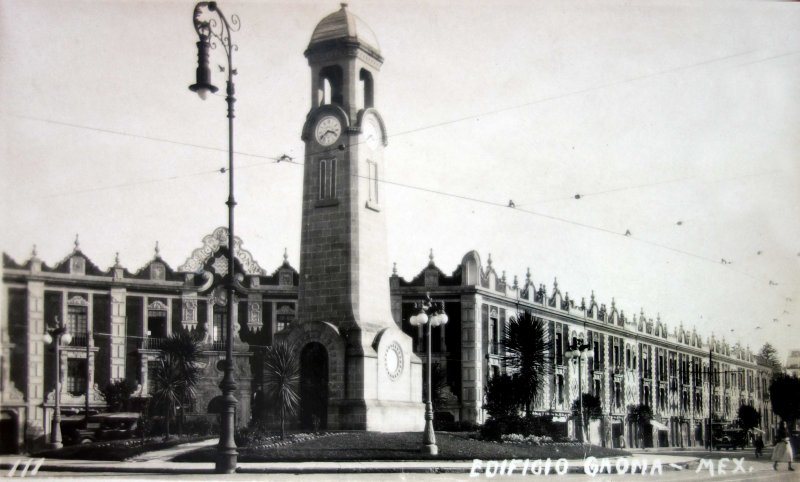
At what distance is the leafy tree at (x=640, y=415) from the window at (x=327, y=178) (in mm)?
26337

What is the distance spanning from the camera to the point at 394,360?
28906mm

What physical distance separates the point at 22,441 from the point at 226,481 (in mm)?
9462

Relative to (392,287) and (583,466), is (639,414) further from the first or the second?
(583,466)

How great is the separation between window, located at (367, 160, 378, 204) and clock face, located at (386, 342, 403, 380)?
14.4ft

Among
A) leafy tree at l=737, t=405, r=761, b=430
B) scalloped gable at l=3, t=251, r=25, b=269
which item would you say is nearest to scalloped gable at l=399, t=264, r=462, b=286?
leafy tree at l=737, t=405, r=761, b=430

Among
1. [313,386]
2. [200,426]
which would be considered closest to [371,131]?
[313,386]

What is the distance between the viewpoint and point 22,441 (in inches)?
1008

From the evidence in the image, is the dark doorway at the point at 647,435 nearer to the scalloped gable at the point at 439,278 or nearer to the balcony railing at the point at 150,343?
the scalloped gable at the point at 439,278

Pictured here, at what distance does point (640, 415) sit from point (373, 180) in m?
25.9

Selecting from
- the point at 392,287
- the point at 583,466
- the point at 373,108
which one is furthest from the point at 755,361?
the point at 392,287

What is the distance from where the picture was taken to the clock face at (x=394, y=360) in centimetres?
2864

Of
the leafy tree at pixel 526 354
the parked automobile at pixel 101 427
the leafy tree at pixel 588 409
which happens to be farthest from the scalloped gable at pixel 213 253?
the leafy tree at pixel 588 409

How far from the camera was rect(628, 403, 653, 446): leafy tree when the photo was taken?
160ft

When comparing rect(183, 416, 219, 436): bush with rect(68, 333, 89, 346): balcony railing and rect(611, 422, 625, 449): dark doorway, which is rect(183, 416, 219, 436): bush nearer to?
rect(68, 333, 89, 346): balcony railing
